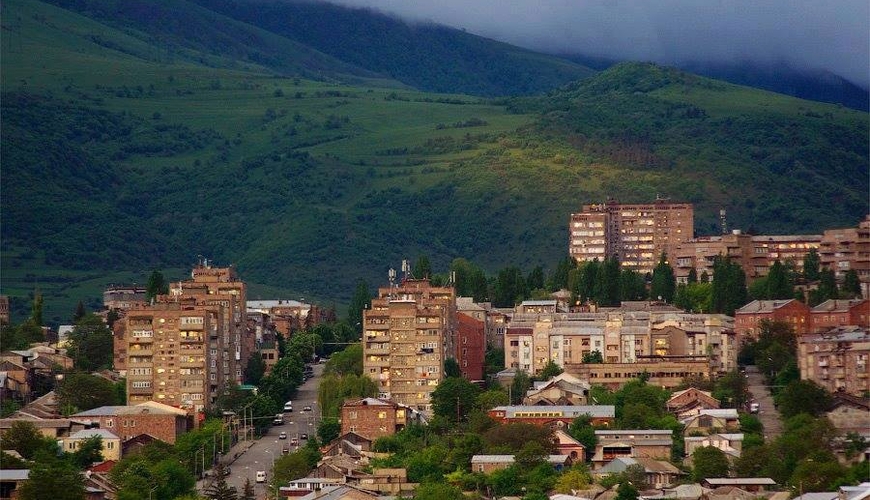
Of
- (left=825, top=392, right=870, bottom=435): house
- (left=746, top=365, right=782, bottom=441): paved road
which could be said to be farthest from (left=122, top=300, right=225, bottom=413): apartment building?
(left=825, top=392, right=870, bottom=435): house

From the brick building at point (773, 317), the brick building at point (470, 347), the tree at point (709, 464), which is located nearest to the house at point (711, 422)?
the tree at point (709, 464)

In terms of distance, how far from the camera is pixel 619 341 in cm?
14688

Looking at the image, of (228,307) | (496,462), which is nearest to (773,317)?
(228,307)

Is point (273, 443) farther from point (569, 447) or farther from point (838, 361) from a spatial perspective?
point (838, 361)

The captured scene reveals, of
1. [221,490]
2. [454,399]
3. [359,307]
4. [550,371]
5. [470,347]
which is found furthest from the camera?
[359,307]

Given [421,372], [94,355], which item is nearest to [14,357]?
[94,355]

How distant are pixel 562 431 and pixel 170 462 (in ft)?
62.2

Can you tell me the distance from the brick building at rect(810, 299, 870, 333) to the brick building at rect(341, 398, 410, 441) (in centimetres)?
2810

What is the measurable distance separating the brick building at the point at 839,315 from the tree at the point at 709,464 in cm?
2978

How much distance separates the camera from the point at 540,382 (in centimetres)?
14225

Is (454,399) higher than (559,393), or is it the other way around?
(559,393)

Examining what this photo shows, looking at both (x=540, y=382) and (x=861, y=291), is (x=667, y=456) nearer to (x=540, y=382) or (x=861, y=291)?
(x=540, y=382)

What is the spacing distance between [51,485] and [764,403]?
43.5 meters

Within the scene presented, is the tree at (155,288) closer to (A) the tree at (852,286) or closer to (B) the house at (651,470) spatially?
(A) the tree at (852,286)
